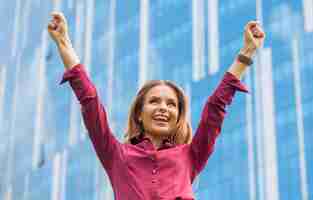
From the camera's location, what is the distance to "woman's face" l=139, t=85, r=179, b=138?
14.4 feet

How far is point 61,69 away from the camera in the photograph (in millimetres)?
47750

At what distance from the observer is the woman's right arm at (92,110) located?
14.1ft

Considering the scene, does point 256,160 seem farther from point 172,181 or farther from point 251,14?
point 172,181

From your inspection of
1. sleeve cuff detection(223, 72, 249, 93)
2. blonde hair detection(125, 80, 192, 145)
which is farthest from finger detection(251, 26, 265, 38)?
blonde hair detection(125, 80, 192, 145)

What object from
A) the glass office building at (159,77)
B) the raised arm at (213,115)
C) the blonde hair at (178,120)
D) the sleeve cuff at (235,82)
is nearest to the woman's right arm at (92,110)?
the blonde hair at (178,120)

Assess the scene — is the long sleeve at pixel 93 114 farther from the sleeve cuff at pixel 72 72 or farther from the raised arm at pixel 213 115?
the raised arm at pixel 213 115

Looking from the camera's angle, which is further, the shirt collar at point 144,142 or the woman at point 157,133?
the shirt collar at point 144,142

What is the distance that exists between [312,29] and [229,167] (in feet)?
22.1

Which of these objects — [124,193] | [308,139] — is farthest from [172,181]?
[308,139]

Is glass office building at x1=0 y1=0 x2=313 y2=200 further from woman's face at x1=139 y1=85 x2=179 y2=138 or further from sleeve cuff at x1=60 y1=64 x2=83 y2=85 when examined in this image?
sleeve cuff at x1=60 y1=64 x2=83 y2=85

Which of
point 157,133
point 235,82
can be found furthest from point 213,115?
point 157,133

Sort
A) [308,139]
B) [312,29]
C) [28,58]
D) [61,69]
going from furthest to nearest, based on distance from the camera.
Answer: [28,58] < [61,69] < [312,29] < [308,139]

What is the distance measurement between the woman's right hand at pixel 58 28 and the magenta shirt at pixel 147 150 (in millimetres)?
208

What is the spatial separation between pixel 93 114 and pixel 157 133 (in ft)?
1.18
